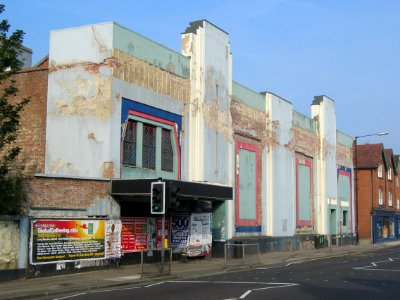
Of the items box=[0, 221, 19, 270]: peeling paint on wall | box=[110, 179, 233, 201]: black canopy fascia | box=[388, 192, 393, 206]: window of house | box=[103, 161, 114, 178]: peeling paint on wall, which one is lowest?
box=[0, 221, 19, 270]: peeling paint on wall

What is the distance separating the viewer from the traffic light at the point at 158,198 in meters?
19.5

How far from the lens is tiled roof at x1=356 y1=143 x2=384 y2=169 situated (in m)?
62.8

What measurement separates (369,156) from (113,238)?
47167 millimetres

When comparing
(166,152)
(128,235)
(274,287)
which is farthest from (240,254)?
(274,287)

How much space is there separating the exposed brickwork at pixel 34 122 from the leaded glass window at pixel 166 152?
18.3 ft

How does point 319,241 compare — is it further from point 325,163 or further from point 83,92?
point 83,92

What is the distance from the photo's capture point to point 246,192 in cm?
3422

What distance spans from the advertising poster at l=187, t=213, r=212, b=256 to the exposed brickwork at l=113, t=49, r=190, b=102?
6.07m

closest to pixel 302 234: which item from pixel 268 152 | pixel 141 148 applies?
pixel 268 152

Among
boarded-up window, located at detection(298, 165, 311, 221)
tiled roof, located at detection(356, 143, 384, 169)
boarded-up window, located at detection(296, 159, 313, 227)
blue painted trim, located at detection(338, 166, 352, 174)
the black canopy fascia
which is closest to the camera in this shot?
the black canopy fascia

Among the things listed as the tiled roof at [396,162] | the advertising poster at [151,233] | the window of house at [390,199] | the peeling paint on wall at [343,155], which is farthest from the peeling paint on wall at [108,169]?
the tiled roof at [396,162]

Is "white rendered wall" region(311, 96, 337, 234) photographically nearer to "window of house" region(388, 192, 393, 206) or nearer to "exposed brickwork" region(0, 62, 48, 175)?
"window of house" region(388, 192, 393, 206)

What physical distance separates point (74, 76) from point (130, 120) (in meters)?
3.04

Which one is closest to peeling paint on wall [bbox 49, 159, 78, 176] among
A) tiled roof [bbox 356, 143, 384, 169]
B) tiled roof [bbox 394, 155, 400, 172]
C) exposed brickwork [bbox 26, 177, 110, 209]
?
exposed brickwork [bbox 26, 177, 110, 209]
